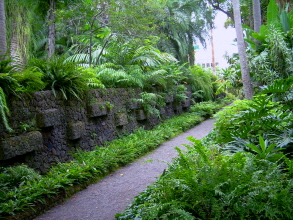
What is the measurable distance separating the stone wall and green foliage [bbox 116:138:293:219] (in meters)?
2.09

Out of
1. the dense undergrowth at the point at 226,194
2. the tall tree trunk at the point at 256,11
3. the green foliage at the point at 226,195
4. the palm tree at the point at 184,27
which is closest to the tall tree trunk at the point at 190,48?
the palm tree at the point at 184,27

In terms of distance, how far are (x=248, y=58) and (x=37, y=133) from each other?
566 cm

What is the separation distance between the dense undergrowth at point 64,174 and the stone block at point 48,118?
0.70 m

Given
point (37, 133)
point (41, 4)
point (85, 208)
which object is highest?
point (41, 4)

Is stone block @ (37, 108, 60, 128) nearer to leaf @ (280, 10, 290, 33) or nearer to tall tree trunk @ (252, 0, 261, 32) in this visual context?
leaf @ (280, 10, 290, 33)

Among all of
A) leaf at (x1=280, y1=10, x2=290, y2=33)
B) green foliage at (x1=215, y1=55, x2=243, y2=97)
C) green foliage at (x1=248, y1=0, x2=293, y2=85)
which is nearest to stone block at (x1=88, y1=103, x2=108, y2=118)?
green foliage at (x1=248, y1=0, x2=293, y2=85)

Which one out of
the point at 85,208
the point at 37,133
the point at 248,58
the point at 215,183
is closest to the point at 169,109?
the point at 248,58

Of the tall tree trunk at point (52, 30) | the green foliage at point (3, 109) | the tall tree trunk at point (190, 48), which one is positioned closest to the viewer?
the green foliage at point (3, 109)

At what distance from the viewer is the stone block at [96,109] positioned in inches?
235

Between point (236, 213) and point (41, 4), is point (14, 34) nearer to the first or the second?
point (41, 4)

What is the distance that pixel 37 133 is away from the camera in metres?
4.42

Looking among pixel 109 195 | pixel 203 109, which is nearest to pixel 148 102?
pixel 203 109

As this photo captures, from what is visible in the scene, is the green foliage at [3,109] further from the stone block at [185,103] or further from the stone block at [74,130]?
the stone block at [185,103]

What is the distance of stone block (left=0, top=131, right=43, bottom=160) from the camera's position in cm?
386
